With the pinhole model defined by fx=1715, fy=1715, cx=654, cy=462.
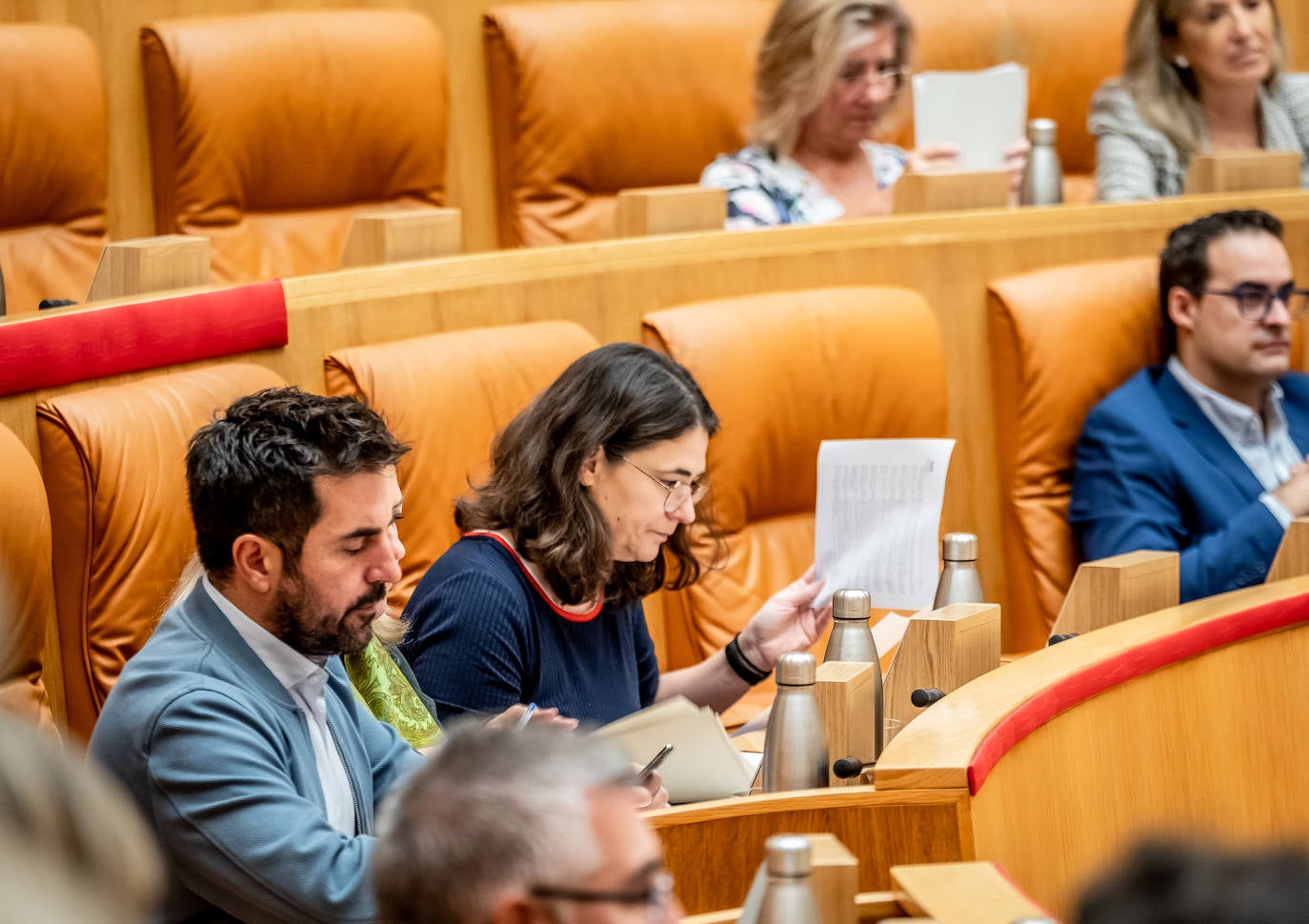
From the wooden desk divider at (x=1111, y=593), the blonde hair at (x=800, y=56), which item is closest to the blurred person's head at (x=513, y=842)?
the wooden desk divider at (x=1111, y=593)

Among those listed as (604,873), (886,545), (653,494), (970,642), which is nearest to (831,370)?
(886,545)

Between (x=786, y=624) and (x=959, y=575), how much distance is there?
189mm

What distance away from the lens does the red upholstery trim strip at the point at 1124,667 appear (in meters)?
1.16

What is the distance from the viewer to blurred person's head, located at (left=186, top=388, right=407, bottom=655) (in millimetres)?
1123

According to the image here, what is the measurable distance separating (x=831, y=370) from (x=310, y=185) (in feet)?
2.68

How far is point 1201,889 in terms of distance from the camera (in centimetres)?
49

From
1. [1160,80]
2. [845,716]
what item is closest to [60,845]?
[845,716]

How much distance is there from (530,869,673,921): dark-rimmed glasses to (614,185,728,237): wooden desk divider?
146cm

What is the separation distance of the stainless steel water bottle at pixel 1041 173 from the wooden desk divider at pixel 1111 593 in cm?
93

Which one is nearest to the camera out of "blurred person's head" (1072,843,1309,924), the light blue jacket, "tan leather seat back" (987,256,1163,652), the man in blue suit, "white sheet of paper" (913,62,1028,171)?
"blurred person's head" (1072,843,1309,924)

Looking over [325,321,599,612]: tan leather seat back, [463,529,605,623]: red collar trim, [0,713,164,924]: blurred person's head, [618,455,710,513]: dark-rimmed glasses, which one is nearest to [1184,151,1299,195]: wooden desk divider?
[325,321,599,612]: tan leather seat back

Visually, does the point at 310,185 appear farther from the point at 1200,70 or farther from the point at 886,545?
the point at 1200,70

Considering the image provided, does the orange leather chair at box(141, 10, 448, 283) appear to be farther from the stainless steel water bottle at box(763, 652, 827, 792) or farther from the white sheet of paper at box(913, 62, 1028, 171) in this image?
the stainless steel water bottle at box(763, 652, 827, 792)

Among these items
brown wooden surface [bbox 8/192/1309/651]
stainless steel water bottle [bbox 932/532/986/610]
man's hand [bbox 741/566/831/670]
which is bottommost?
man's hand [bbox 741/566/831/670]
